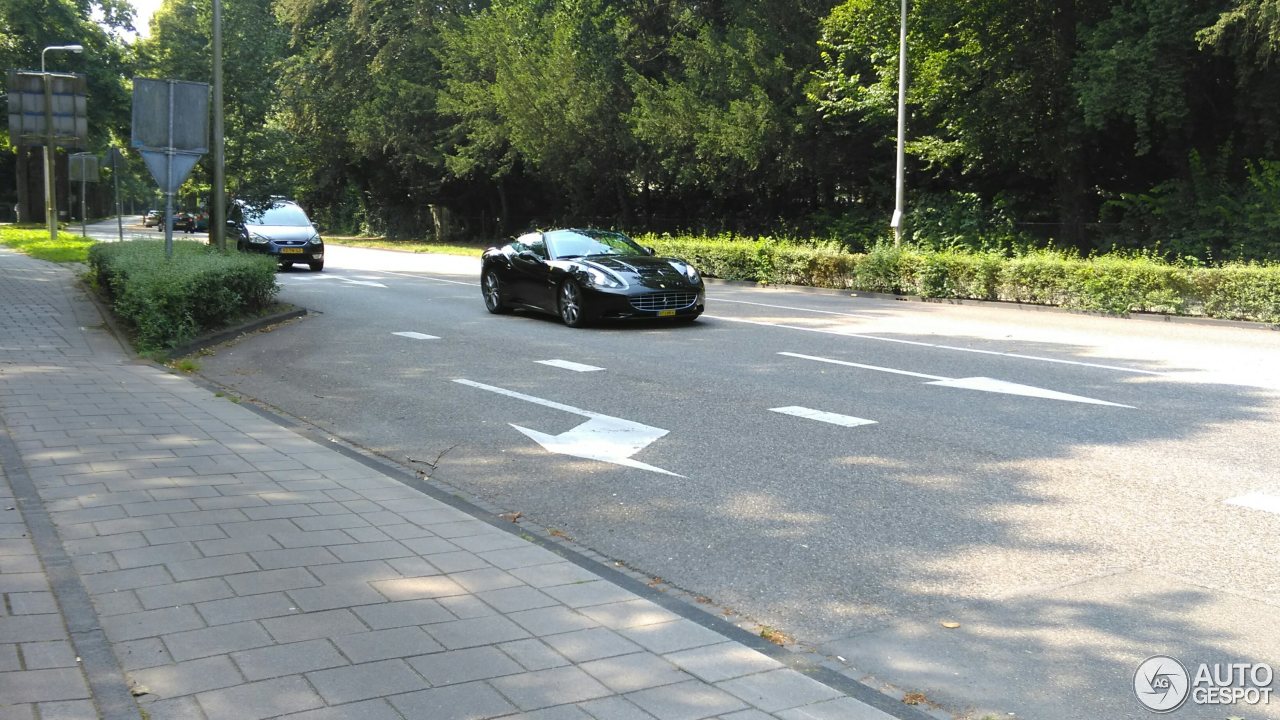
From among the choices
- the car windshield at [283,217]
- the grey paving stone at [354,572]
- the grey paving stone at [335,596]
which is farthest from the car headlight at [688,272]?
the car windshield at [283,217]

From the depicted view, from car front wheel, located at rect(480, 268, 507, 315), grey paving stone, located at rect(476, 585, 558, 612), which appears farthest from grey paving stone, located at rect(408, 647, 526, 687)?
car front wheel, located at rect(480, 268, 507, 315)

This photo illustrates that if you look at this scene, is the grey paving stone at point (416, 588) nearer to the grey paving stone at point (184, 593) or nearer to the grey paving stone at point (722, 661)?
the grey paving stone at point (184, 593)

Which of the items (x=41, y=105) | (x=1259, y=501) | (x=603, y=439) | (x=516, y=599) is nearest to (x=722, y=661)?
(x=516, y=599)

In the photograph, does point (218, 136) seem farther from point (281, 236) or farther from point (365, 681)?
point (365, 681)

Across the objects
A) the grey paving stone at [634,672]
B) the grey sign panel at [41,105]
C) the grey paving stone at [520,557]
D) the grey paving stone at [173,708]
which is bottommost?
the grey paving stone at [173,708]

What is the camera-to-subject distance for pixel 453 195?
55969mm

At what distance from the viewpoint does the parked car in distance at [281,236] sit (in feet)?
89.1

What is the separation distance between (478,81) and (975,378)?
3897 cm

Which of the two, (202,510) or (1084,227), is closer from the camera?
(202,510)

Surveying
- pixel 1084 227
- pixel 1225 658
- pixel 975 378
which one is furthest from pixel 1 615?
pixel 1084 227

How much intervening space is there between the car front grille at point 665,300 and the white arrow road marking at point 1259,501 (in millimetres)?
9692

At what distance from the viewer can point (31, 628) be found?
420 cm

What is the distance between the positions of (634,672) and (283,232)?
25925 mm

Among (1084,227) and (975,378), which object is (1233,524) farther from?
(1084,227)
